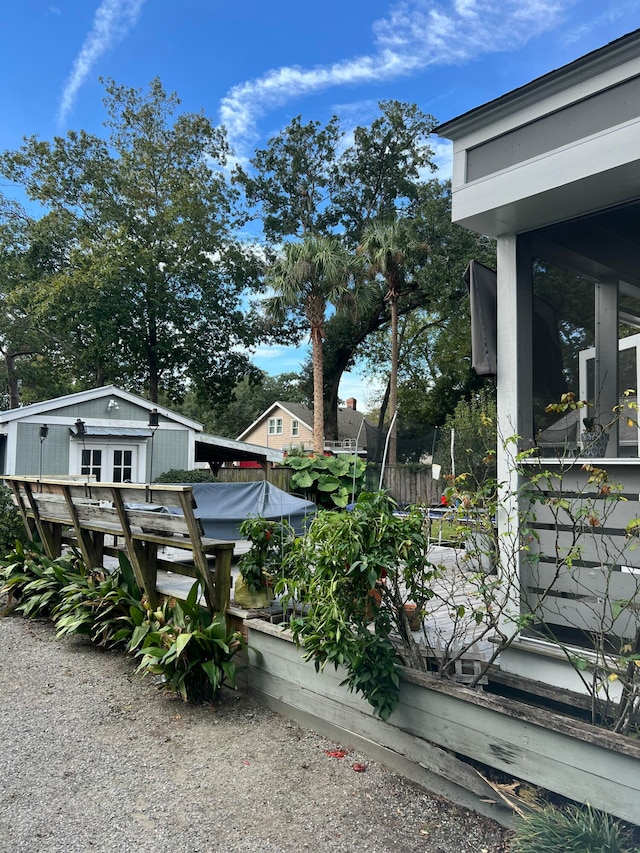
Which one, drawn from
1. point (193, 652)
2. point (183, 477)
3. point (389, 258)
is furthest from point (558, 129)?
point (389, 258)

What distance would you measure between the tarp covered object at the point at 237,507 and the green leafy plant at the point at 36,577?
A: 1247 millimetres

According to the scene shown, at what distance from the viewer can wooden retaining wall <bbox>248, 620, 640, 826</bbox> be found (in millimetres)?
1992

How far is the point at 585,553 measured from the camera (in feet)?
9.68

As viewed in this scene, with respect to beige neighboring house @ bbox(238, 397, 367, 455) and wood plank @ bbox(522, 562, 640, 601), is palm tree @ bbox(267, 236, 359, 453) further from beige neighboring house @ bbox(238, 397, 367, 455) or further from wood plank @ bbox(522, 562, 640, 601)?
wood plank @ bbox(522, 562, 640, 601)

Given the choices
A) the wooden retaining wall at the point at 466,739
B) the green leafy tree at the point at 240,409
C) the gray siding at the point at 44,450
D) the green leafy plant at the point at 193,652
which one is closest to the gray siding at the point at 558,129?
the wooden retaining wall at the point at 466,739

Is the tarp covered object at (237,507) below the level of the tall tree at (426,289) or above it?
below

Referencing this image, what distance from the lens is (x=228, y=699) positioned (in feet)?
12.1

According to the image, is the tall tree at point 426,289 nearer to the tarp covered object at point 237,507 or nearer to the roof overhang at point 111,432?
the roof overhang at point 111,432

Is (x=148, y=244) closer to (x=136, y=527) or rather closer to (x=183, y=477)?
(x=183, y=477)

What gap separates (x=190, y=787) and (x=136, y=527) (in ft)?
7.39

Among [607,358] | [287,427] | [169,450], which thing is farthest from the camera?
[287,427]

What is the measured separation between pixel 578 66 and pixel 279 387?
4063 centimetres

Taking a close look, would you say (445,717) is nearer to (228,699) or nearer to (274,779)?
(274,779)

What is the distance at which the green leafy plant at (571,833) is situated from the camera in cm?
191
